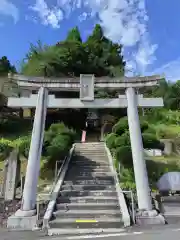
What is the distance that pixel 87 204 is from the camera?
345 inches

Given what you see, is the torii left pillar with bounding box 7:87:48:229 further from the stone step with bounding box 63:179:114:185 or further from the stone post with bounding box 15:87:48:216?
the stone step with bounding box 63:179:114:185

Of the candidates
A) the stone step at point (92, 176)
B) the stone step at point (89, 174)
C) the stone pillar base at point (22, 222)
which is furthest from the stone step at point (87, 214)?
the stone step at point (89, 174)

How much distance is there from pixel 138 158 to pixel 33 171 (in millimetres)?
3830

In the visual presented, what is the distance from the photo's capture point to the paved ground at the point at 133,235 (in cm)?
649

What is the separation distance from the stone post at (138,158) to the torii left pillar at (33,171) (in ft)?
11.4

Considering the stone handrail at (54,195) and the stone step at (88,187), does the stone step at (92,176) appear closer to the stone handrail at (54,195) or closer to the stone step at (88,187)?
the stone handrail at (54,195)

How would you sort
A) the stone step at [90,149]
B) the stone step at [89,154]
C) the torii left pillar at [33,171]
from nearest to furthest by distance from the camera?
1. the torii left pillar at [33,171]
2. the stone step at [89,154]
3. the stone step at [90,149]

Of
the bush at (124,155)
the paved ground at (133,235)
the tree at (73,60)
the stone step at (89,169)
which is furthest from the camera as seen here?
the tree at (73,60)

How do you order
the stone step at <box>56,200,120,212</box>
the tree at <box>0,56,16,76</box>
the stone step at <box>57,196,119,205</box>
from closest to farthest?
the stone step at <box>56,200,120,212</box> < the stone step at <box>57,196,119,205</box> < the tree at <box>0,56,16,76</box>

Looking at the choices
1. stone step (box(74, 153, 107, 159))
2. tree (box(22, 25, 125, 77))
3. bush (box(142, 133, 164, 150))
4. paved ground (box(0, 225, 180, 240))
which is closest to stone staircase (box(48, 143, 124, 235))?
paved ground (box(0, 225, 180, 240))

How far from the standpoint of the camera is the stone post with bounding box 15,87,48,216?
8.09m

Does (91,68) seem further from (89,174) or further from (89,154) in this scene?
(89,174)

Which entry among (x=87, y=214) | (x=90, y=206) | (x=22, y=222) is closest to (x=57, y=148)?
(x=90, y=206)

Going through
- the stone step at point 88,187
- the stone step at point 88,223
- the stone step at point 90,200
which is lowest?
the stone step at point 88,223
